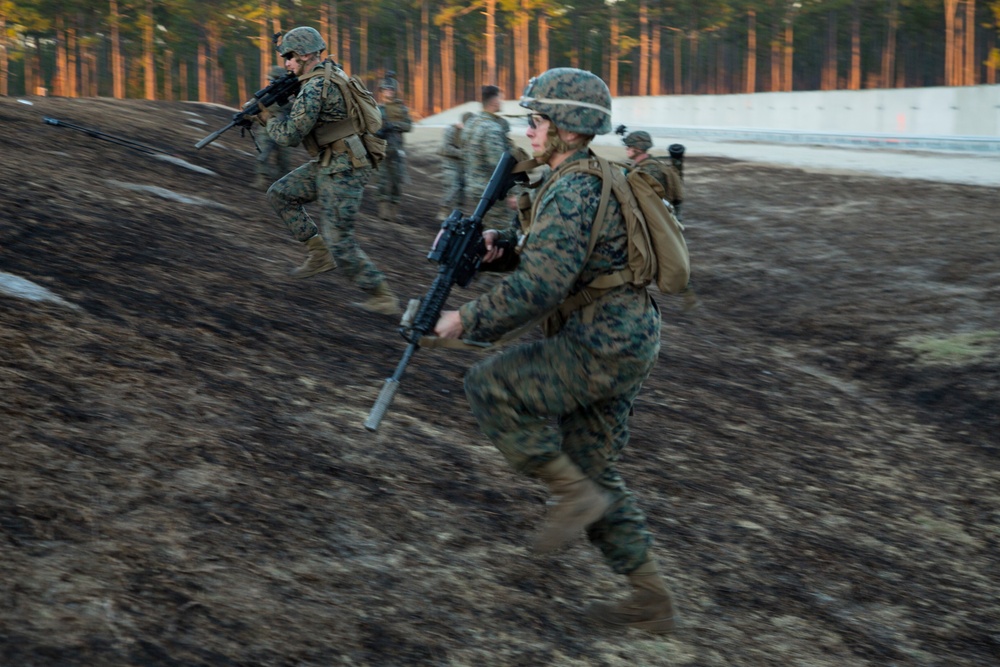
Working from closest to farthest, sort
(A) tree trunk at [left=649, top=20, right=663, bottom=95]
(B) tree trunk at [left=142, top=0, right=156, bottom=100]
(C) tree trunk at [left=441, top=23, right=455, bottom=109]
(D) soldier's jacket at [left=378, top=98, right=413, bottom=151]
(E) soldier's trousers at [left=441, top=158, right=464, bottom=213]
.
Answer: (E) soldier's trousers at [left=441, top=158, right=464, bottom=213] < (D) soldier's jacket at [left=378, top=98, right=413, bottom=151] < (B) tree trunk at [left=142, top=0, right=156, bottom=100] < (A) tree trunk at [left=649, top=20, right=663, bottom=95] < (C) tree trunk at [left=441, top=23, right=455, bottom=109]

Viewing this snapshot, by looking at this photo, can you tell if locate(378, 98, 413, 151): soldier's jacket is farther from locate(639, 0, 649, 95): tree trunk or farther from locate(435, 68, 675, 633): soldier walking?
locate(639, 0, 649, 95): tree trunk

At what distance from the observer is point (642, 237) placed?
3779 millimetres

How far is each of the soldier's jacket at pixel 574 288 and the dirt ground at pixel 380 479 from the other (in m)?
1.15

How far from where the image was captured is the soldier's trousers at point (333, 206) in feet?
25.6

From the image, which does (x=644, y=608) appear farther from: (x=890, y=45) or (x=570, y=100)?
(x=890, y=45)

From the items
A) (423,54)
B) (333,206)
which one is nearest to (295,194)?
(333,206)

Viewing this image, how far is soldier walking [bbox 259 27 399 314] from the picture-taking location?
771cm

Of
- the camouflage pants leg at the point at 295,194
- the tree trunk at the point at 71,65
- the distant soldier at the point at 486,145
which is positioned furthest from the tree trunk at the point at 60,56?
the camouflage pants leg at the point at 295,194

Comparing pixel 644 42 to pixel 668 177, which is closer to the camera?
pixel 668 177

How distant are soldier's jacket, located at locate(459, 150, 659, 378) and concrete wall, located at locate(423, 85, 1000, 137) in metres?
26.2

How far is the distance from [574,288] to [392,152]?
11.0 m

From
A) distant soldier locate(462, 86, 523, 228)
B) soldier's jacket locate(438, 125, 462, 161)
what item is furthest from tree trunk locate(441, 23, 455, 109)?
distant soldier locate(462, 86, 523, 228)

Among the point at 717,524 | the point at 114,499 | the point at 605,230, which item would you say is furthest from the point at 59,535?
the point at 717,524

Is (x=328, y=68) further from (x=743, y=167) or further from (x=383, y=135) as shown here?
(x=743, y=167)
